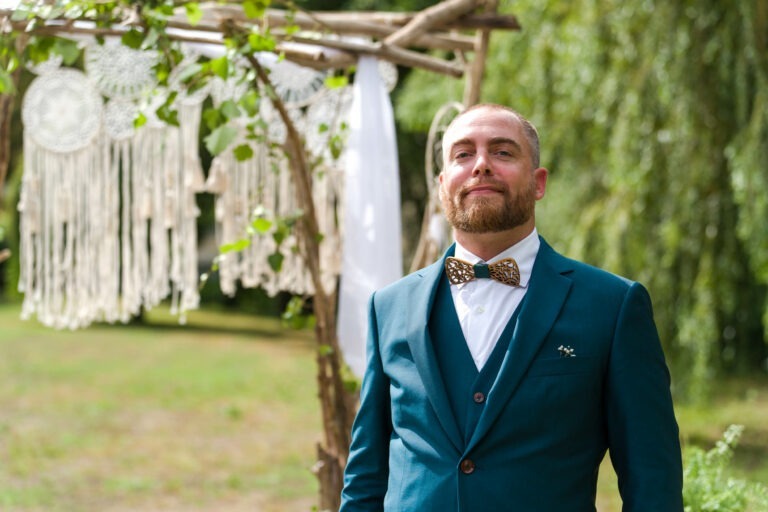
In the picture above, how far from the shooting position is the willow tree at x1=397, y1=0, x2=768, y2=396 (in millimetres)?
4910

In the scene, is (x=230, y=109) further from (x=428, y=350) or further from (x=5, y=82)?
(x=428, y=350)

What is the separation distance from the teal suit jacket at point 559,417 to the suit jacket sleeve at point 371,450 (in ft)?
0.30

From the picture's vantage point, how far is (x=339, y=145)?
3.15 meters

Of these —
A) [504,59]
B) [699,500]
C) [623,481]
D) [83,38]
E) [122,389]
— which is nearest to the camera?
[623,481]

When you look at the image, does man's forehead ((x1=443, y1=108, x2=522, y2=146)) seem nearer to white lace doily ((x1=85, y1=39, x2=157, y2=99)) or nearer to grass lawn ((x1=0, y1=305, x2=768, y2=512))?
white lace doily ((x1=85, y1=39, x2=157, y2=99))

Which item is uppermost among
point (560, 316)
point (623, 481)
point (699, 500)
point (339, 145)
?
point (339, 145)

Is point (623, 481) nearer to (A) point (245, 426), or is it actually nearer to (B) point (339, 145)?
(B) point (339, 145)

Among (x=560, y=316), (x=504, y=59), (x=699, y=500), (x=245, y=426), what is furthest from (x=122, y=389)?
(x=560, y=316)

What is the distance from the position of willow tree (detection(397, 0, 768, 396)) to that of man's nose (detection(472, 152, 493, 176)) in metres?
3.57

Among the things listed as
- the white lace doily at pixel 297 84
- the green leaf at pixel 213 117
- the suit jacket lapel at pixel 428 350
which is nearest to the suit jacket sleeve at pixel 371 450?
the suit jacket lapel at pixel 428 350

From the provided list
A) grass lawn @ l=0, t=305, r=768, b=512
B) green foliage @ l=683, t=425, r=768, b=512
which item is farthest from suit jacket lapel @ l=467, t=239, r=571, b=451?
grass lawn @ l=0, t=305, r=768, b=512

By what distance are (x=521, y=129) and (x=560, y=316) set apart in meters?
0.30

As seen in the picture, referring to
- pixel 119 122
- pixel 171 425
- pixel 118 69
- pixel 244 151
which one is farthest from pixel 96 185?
pixel 171 425

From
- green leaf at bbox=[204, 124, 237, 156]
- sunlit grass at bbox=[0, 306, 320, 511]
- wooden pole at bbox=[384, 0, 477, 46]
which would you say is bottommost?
sunlit grass at bbox=[0, 306, 320, 511]
